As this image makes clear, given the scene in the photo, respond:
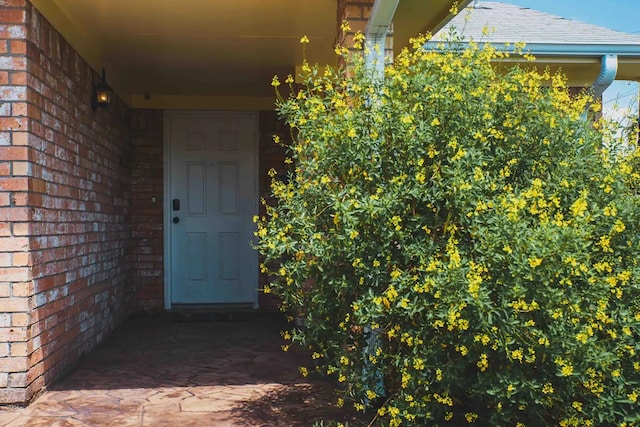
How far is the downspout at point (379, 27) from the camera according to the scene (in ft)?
10.9

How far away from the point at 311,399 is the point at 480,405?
3.79 feet

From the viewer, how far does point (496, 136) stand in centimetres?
288

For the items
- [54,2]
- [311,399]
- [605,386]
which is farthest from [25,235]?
[605,386]

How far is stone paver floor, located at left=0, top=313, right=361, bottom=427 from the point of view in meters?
3.34

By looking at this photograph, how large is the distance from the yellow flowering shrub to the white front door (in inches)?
158

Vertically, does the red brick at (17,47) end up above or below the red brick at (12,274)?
above

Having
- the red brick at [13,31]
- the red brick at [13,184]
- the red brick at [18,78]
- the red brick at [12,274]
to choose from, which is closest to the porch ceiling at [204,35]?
the red brick at [13,31]

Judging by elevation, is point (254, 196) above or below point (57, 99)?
below

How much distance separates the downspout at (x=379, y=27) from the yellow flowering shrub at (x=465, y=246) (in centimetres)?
39

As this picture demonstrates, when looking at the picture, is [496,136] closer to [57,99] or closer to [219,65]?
[57,99]

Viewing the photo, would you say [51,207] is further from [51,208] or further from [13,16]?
[13,16]

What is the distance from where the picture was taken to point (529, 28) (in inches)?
249

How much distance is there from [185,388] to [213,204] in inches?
135

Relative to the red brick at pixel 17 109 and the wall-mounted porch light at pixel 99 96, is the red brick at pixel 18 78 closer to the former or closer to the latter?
the red brick at pixel 17 109
